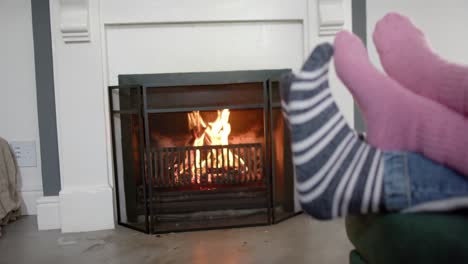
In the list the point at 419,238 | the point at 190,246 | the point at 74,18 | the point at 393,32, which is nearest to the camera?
the point at 419,238

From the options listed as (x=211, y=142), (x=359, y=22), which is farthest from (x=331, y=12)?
(x=211, y=142)

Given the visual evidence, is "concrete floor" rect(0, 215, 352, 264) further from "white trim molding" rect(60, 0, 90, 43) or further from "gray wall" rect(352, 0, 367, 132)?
"white trim molding" rect(60, 0, 90, 43)

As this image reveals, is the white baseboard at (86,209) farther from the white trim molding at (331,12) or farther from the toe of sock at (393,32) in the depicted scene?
the toe of sock at (393,32)

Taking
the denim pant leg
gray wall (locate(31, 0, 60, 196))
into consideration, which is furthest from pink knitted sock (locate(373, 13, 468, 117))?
gray wall (locate(31, 0, 60, 196))

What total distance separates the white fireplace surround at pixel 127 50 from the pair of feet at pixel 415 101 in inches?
42.6

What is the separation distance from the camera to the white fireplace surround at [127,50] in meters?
1.64

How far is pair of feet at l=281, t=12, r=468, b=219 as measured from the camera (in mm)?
548

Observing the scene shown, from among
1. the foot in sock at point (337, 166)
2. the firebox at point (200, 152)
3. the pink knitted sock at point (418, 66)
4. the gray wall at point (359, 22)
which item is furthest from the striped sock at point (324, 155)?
the gray wall at point (359, 22)

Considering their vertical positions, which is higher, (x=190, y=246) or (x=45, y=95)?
(x=45, y=95)

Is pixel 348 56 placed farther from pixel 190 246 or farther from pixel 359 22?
pixel 359 22

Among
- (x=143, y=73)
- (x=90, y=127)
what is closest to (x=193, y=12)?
(x=143, y=73)

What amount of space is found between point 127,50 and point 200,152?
1.73 feet

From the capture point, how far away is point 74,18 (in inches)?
63.5

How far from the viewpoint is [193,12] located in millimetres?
1686
